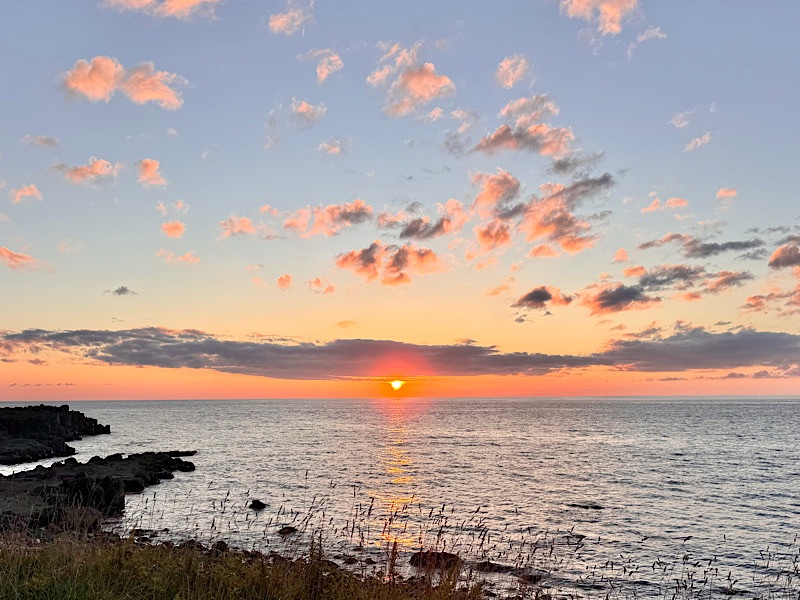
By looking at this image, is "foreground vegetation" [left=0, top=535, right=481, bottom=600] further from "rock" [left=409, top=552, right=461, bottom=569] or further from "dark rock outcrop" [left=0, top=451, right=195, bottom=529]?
"dark rock outcrop" [left=0, top=451, right=195, bottom=529]

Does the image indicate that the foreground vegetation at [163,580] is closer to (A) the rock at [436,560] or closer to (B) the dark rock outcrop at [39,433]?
(A) the rock at [436,560]

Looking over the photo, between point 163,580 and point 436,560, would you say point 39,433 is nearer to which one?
point 436,560

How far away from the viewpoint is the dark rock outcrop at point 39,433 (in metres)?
71.0

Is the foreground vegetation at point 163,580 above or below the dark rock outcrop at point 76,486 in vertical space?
above

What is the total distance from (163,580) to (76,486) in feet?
108

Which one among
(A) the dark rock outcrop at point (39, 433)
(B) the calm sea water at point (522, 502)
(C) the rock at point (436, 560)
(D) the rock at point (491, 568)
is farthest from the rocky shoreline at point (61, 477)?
(D) the rock at point (491, 568)

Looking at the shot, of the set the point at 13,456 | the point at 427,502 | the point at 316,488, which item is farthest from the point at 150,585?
the point at 13,456

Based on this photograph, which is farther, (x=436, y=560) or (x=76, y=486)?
(x=76, y=486)

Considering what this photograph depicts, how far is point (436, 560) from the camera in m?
21.3

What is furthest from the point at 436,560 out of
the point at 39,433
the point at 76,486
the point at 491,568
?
the point at 39,433

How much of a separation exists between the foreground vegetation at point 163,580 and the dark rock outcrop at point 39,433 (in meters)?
69.6

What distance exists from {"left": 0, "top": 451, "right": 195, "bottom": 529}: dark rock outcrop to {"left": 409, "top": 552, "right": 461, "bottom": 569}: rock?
44.6 feet

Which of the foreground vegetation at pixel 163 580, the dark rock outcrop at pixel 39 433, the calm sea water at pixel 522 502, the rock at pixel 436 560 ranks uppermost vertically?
the foreground vegetation at pixel 163 580

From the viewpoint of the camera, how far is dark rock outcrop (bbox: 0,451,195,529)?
29.2 metres
